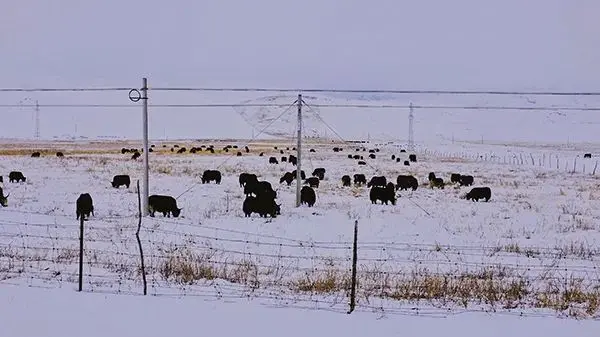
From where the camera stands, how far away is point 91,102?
180 meters

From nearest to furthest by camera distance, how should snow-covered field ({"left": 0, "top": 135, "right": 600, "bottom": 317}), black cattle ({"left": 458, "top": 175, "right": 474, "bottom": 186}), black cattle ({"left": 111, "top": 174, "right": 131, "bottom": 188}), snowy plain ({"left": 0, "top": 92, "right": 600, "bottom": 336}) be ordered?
snowy plain ({"left": 0, "top": 92, "right": 600, "bottom": 336}), snow-covered field ({"left": 0, "top": 135, "right": 600, "bottom": 317}), black cattle ({"left": 111, "top": 174, "right": 131, "bottom": 188}), black cattle ({"left": 458, "top": 175, "right": 474, "bottom": 186})

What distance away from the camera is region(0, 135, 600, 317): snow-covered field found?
9305mm

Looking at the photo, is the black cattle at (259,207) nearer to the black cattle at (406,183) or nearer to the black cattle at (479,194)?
the black cattle at (479,194)

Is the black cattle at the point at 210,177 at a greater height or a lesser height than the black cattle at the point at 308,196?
greater

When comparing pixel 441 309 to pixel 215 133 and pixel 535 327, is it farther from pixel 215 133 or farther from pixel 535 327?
pixel 215 133

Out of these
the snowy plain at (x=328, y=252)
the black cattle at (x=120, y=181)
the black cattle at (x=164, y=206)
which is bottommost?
the snowy plain at (x=328, y=252)

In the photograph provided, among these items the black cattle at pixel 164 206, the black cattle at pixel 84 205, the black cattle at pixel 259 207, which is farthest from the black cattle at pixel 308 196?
the black cattle at pixel 84 205

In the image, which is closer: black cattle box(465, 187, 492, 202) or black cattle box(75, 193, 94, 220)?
black cattle box(75, 193, 94, 220)

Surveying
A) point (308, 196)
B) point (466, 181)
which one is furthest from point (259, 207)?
point (466, 181)

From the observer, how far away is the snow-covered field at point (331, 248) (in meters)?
9.30

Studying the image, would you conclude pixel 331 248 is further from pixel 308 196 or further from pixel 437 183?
pixel 437 183

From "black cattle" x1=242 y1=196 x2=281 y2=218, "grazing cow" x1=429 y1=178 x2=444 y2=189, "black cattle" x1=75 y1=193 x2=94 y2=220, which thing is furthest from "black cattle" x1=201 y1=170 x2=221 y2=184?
"black cattle" x1=75 y1=193 x2=94 y2=220

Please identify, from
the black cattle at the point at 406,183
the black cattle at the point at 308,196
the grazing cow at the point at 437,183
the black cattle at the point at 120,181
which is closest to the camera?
the black cattle at the point at 308,196

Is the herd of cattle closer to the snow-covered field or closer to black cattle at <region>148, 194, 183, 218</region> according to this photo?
black cattle at <region>148, 194, 183, 218</region>
